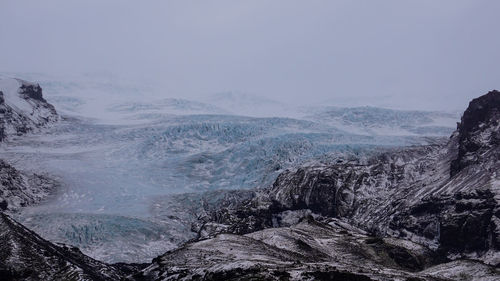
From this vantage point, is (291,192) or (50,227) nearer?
(50,227)

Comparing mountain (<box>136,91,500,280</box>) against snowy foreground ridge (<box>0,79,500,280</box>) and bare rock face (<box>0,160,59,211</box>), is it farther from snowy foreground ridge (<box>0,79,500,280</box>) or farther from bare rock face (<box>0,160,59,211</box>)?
bare rock face (<box>0,160,59,211</box>)

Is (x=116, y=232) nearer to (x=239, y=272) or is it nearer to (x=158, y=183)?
(x=158, y=183)

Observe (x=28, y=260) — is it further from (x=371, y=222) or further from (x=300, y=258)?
(x=371, y=222)

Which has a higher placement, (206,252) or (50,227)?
(206,252)

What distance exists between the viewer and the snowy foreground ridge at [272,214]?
71.2 m

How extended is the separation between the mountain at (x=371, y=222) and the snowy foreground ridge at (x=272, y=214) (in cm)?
32

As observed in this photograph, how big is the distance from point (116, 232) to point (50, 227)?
53.1 feet

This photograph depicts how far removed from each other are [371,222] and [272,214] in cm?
2733

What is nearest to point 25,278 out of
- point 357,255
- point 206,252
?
point 206,252

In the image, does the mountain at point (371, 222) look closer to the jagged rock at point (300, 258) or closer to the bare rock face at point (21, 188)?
the jagged rock at point (300, 258)

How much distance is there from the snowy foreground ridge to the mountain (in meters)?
0.32

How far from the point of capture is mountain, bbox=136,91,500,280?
61.8 meters

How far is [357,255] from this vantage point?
283 ft

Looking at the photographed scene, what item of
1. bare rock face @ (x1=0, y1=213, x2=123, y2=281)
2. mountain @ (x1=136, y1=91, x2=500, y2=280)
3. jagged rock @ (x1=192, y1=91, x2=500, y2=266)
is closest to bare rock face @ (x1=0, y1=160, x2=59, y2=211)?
mountain @ (x1=136, y1=91, x2=500, y2=280)
